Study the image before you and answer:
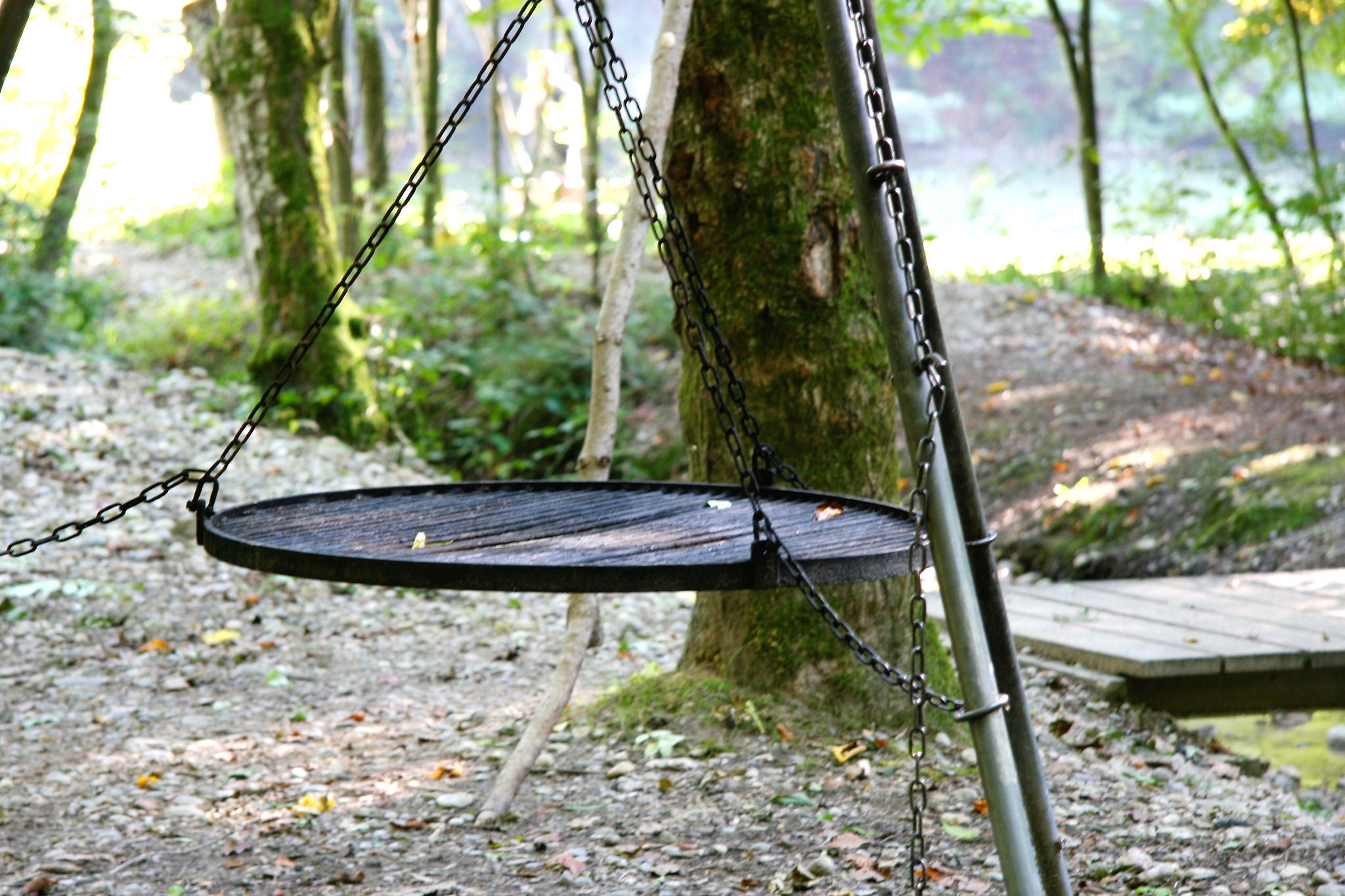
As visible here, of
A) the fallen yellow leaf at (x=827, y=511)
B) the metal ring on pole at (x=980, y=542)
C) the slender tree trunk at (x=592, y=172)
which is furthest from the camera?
the slender tree trunk at (x=592, y=172)

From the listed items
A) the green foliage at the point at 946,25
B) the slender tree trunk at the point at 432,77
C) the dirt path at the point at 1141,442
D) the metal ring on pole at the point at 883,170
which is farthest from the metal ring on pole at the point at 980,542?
the slender tree trunk at the point at 432,77

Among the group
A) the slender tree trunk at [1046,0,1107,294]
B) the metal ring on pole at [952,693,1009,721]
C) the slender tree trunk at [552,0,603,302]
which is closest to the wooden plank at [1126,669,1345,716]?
the metal ring on pole at [952,693,1009,721]

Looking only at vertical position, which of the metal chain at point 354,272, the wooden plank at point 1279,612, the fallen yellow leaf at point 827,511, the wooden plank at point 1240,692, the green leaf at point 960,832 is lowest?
the green leaf at point 960,832

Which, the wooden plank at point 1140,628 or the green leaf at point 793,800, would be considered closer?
the green leaf at point 793,800

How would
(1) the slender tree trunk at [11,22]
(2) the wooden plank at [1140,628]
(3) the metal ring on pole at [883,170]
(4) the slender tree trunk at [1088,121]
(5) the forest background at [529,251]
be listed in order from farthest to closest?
(4) the slender tree trunk at [1088,121]
(5) the forest background at [529,251]
(2) the wooden plank at [1140,628]
(1) the slender tree trunk at [11,22]
(3) the metal ring on pole at [883,170]

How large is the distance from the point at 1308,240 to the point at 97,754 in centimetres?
855

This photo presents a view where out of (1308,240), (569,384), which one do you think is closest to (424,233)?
(569,384)

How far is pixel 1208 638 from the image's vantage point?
3910mm

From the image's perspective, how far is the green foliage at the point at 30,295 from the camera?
23.5ft

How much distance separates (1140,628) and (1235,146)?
583 cm

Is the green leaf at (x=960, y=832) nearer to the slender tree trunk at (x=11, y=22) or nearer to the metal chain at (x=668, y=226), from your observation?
the metal chain at (x=668, y=226)

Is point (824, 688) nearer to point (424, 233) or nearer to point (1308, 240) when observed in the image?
point (1308, 240)

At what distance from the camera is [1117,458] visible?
625 centimetres

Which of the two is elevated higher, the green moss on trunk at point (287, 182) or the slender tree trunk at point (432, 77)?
the slender tree trunk at point (432, 77)
